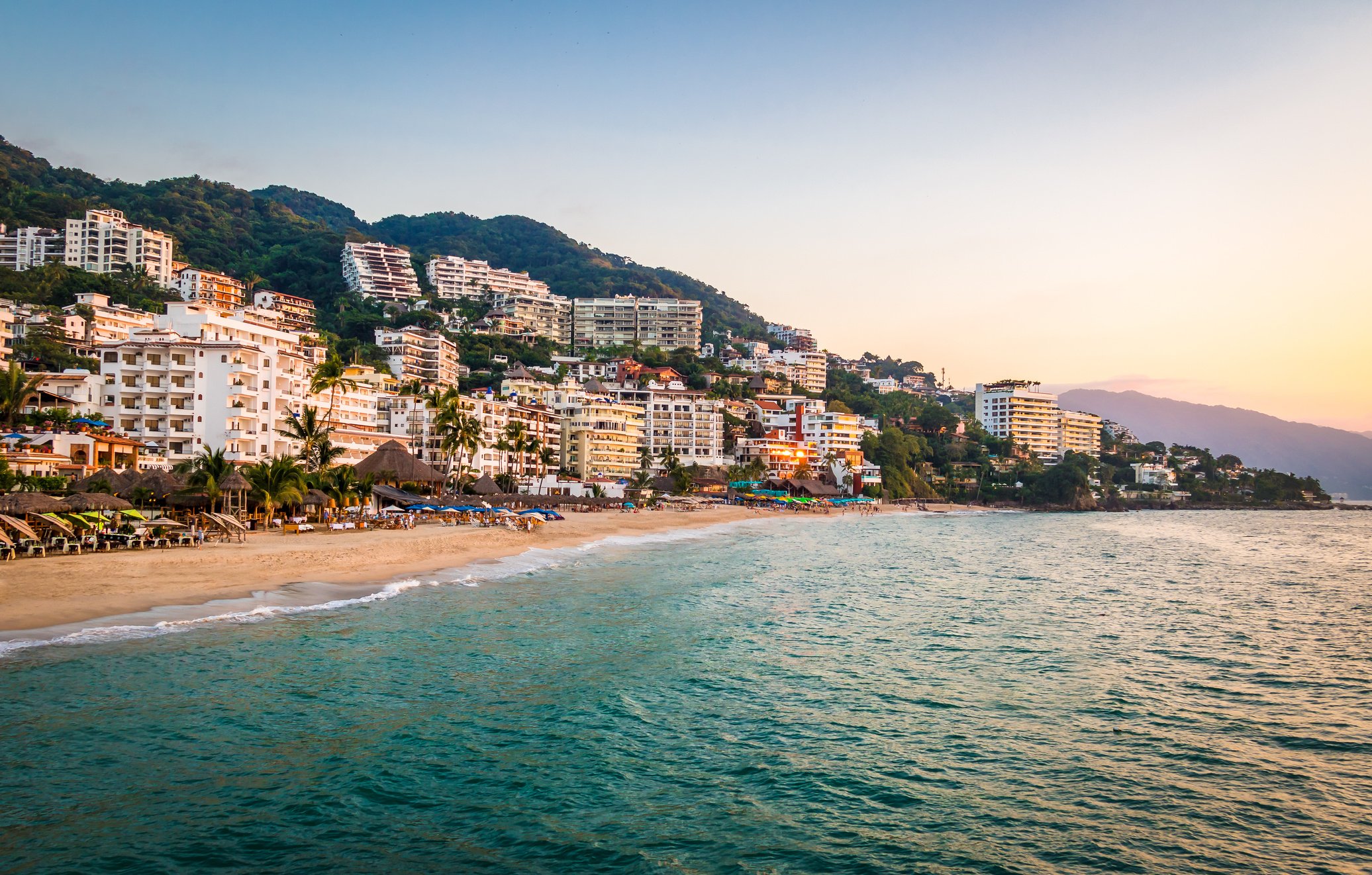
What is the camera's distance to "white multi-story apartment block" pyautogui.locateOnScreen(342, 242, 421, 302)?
165 meters

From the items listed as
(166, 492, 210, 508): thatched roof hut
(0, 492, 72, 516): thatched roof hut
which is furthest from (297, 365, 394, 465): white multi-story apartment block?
(0, 492, 72, 516): thatched roof hut

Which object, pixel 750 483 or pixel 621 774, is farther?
pixel 750 483

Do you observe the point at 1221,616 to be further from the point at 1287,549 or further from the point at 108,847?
the point at 1287,549

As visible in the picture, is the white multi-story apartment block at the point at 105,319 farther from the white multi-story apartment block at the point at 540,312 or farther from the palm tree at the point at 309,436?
the white multi-story apartment block at the point at 540,312

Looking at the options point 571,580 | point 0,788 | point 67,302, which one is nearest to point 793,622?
point 571,580

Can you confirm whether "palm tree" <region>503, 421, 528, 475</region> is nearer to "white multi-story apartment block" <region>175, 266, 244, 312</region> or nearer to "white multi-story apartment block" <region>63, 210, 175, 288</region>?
"white multi-story apartment block" <region>175, 266, 244, 312</region>

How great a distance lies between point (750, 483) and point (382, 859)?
107 metres

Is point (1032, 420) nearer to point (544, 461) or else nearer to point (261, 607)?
point (544, 461)

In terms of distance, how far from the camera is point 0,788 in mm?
11055

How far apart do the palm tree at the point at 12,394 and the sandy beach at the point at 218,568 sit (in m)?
18.3

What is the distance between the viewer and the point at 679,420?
411 feet

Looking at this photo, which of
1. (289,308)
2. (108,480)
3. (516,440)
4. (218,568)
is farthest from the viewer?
(289,308)

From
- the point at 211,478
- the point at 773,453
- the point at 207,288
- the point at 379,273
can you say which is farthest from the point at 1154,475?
the point at 211,478

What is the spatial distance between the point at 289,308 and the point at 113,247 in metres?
28.3
